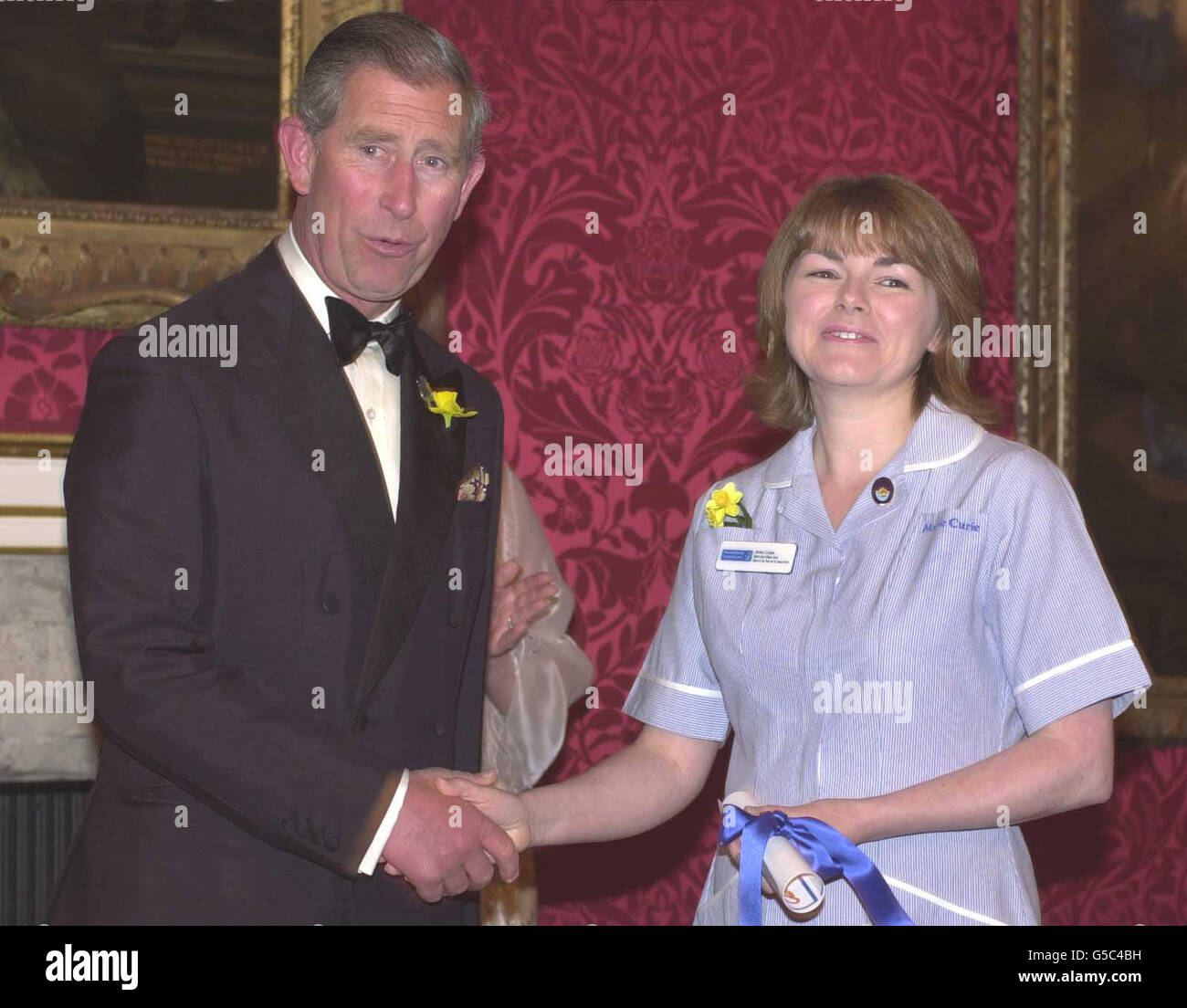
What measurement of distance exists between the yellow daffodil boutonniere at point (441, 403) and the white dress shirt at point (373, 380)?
4 cm

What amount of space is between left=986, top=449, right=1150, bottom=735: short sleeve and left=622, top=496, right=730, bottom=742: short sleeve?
455mm

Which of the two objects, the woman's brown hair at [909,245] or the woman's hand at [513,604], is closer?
the woman's brown hair at [909,245]

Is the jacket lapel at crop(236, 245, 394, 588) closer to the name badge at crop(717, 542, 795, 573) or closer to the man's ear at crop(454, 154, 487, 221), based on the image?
the man's ear at crop(454, 154, 487, 221)

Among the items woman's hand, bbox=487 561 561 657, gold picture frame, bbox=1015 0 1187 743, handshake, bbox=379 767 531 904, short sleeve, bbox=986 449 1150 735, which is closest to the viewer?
short sleeve, bbox=986 449 1150 735

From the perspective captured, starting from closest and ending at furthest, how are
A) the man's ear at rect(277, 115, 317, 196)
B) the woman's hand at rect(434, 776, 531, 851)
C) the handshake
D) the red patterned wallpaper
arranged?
the handshake < the woman's hand at rect(434, 776, 531, 851) < the man's ear at rect(277, 115, 317, 196) < the red patterned wallpaper

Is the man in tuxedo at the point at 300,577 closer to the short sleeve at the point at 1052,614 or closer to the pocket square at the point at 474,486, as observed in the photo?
the pocket square at the point at 474,486

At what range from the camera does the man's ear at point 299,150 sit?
2.36 m

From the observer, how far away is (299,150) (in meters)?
2.37

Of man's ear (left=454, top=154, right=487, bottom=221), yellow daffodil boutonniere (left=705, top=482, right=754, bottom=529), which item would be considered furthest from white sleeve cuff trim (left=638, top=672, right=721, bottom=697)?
man's ear (left=454, top=154, right=487, bottom=221)

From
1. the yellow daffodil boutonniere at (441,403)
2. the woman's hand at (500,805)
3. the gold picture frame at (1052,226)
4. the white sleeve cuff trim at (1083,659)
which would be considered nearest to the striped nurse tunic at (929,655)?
the white sleeve cuff trim at (1083,659)

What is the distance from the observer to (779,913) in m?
2.06

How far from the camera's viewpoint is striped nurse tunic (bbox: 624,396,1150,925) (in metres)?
1.99

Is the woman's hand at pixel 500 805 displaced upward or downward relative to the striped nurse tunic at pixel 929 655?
downward
